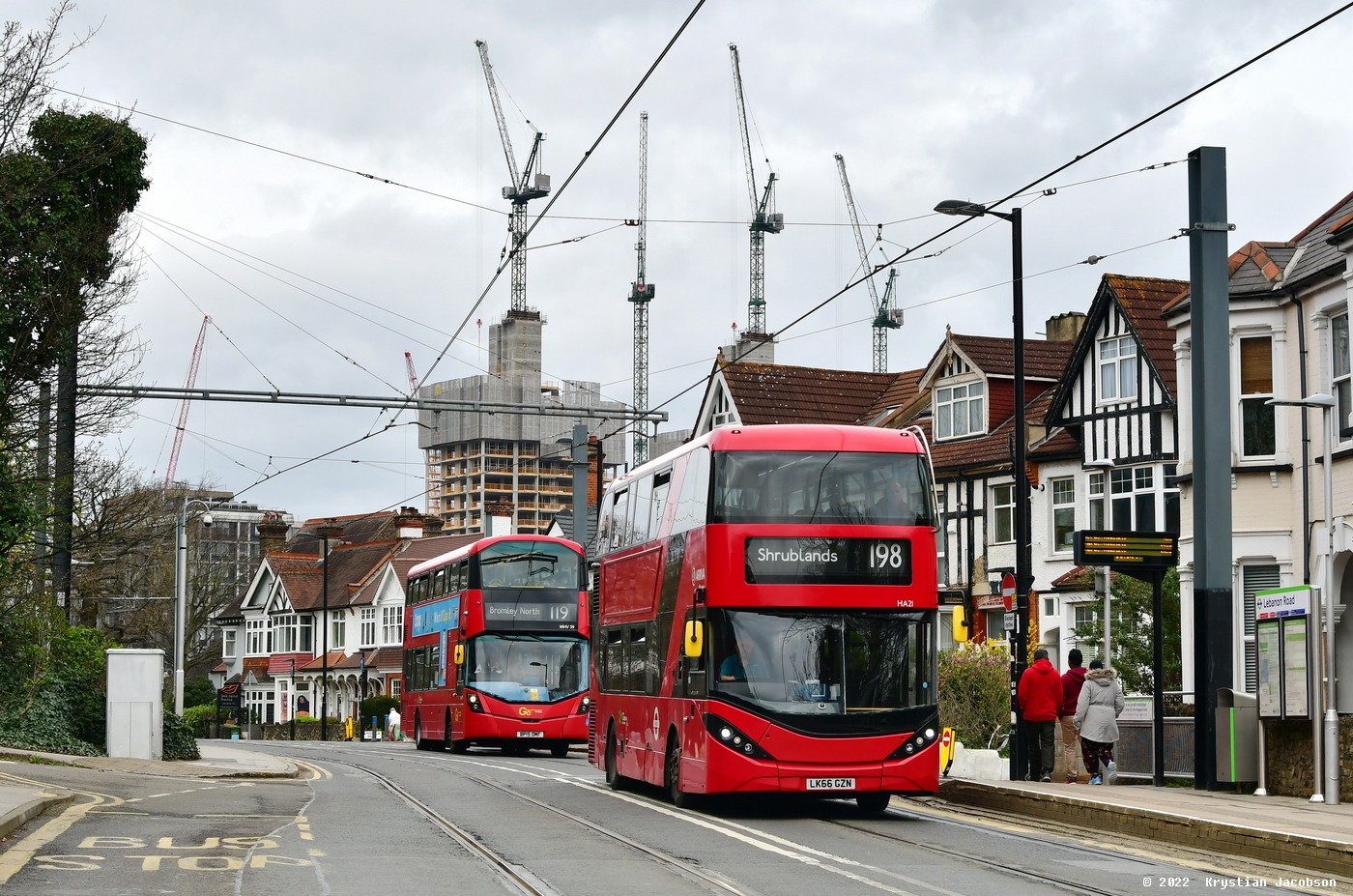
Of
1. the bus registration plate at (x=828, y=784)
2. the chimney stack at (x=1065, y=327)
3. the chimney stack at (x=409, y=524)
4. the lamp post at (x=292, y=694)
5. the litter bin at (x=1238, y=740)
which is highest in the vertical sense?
the chimney stack at (x=1065, y=327)

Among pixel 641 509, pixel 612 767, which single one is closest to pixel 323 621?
pixel 612 767

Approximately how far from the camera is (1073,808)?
17219 mm

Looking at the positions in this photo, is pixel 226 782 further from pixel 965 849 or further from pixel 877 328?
pixel 877 328

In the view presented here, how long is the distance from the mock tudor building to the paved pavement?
224 ft

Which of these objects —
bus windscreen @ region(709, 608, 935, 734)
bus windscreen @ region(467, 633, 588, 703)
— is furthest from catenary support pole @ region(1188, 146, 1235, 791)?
bus windscreen @ region(467, 633, 588, 703)

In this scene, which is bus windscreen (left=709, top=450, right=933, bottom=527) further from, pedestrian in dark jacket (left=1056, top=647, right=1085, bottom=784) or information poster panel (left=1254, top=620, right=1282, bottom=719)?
pedestrian in dark jacket (left=1056, top=647, right=1085, bottom=784)

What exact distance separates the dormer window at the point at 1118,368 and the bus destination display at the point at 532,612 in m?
14.2

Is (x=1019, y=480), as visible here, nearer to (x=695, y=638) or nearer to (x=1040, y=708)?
(x=1040, y=708)

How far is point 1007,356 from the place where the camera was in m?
49.8

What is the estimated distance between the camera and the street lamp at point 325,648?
7325cm

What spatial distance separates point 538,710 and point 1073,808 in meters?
22.2

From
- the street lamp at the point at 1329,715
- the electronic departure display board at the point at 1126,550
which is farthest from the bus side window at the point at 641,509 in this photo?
the street lamp at the point at 1329,715

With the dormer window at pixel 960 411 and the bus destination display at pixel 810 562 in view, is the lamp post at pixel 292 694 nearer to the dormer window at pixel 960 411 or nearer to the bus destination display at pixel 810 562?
the dormer window at pixel 960 411

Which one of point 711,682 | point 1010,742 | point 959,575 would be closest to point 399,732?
point 959,575
